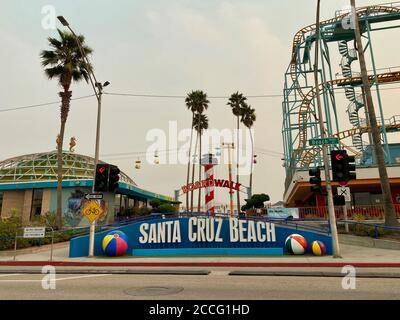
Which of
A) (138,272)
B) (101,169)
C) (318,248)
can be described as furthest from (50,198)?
(318,248)

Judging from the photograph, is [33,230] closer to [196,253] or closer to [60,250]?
[60,250]

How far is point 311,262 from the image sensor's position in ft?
41.5

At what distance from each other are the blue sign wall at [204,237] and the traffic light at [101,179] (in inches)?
131

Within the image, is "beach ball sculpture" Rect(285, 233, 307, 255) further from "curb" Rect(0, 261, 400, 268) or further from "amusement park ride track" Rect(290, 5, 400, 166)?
"amusement park ride track" Rect(290, 5, 400, 166)

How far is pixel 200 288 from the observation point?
8.42 m

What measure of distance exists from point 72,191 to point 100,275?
28.2 meters

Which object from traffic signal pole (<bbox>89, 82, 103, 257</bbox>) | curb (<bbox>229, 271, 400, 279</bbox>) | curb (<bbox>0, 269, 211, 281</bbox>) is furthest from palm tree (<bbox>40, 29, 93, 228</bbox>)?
curb (<bbox>229, 271, 400, 279</bbox>)

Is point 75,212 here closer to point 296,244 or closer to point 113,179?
point 113,179

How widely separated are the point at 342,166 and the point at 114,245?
11.9 metres

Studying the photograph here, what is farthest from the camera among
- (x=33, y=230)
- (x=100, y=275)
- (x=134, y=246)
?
(x=134, y=246)

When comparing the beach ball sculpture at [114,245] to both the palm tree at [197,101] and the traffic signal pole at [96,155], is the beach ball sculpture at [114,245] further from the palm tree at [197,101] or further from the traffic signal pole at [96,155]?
the palm tree at [197,101]

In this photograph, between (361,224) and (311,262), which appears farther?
(361,224)

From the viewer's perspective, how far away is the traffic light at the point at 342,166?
13617 millimetres
